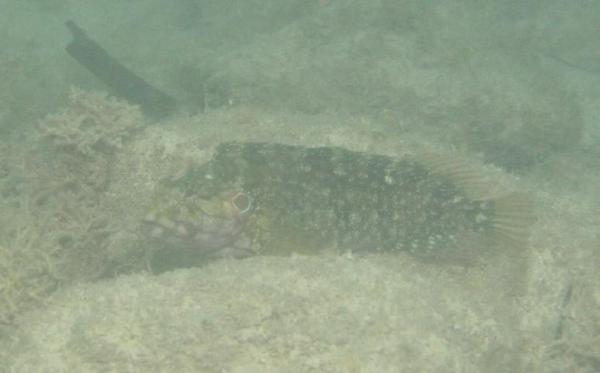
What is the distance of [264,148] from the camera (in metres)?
4.21

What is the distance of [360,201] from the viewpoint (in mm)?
4035

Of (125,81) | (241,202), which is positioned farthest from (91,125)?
(125,81)

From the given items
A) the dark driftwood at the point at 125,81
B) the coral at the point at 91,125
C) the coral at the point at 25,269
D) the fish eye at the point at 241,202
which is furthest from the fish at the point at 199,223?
the dark driftwood at the point at 125,81

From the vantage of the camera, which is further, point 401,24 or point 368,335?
point 401,24

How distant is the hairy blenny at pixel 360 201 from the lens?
156 inches

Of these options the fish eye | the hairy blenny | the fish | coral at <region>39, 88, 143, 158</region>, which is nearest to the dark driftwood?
coral at <region>39, 88, 143, 158</region>

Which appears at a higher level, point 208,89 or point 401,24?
point 401,24

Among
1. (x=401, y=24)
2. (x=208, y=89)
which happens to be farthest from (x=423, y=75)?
(x=208, y=89)

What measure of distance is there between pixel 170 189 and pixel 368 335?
1.95 m

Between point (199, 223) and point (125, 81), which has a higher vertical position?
point (125, 81)

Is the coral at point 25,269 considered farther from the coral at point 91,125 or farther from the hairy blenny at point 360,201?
the hairy blenny at point 360,201

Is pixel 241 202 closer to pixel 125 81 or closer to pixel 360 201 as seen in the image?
pixel 360 201

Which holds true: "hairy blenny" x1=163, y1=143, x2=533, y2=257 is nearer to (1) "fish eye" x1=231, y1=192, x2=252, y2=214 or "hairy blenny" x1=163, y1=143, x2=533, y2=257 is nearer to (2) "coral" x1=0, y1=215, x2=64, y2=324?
(1) "fish eye" x1=231, y1=192, x2=252, y2=214

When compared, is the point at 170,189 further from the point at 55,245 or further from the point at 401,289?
the point at 401,289
